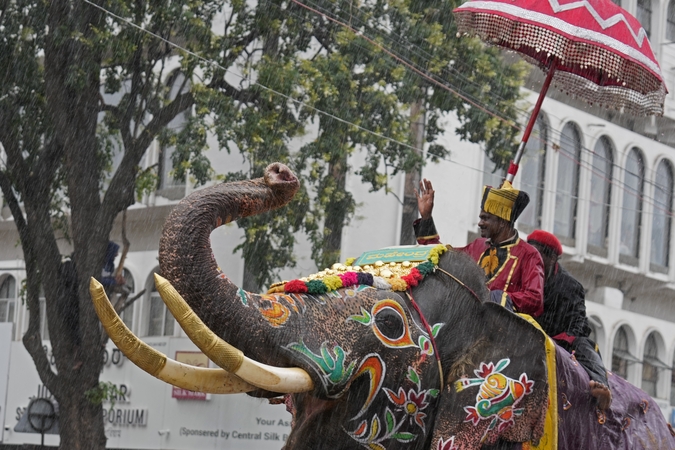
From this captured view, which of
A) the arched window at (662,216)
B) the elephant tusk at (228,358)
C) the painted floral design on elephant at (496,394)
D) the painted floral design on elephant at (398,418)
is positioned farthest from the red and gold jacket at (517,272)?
the arched window at (662,216)

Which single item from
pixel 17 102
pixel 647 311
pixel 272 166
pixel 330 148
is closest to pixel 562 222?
pixel 647 311

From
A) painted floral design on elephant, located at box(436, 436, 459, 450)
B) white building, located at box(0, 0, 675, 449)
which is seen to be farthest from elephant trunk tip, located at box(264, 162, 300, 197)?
white building, located at box(0, 0, 675, 449)

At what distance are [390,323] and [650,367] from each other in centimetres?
2115

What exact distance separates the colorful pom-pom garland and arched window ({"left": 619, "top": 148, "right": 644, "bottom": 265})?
19.0 meters

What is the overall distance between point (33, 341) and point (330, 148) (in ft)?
13.0

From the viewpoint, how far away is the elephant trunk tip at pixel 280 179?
14.3ft

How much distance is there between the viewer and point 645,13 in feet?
77.8

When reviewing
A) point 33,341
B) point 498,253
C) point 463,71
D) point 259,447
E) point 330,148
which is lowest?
point 259,447

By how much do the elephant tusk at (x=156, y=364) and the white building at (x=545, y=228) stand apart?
12262 millimetres

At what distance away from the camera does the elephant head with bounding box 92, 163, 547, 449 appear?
4.02m

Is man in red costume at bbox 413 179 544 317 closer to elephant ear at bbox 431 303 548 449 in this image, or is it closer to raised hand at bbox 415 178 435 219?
raised hand at bbox 415 178 435 219

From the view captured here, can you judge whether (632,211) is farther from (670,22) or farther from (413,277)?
(413,277)

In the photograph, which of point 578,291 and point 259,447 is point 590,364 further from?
point 259,447

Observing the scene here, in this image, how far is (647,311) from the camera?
81.3 ft
